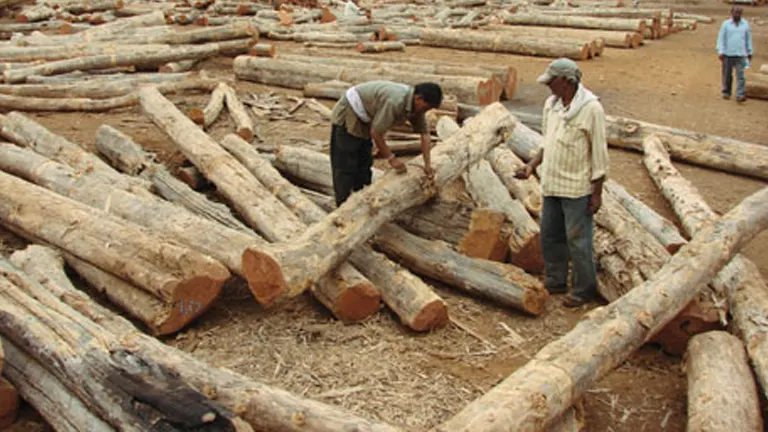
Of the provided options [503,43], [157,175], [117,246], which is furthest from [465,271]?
[503,43]

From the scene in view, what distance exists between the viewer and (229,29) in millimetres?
15906

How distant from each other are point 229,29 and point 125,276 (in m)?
11.2

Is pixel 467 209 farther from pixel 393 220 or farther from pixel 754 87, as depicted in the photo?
pixel 754 87

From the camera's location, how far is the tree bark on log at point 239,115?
380 inches

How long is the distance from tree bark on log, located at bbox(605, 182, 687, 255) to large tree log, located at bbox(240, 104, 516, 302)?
1.36 metres

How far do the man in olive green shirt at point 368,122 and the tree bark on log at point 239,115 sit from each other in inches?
120

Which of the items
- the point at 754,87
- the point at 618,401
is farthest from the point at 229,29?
the point at 618,401

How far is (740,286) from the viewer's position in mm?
5707

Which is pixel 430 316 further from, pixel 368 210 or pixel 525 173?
pixel 525 173

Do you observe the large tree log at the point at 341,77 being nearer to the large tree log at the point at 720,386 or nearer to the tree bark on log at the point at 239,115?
the tree bark on log at the point at 239,115

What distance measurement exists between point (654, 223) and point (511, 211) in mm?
1332

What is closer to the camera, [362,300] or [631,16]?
[362,300]

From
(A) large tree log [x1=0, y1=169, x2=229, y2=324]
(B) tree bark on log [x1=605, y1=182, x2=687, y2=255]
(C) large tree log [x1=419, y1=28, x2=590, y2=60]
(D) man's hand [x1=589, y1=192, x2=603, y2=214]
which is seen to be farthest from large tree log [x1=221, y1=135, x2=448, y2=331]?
(C) large tree log [x1=419, y1=28, x2=590, y2=60]

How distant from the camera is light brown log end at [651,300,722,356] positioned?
17.6ft
